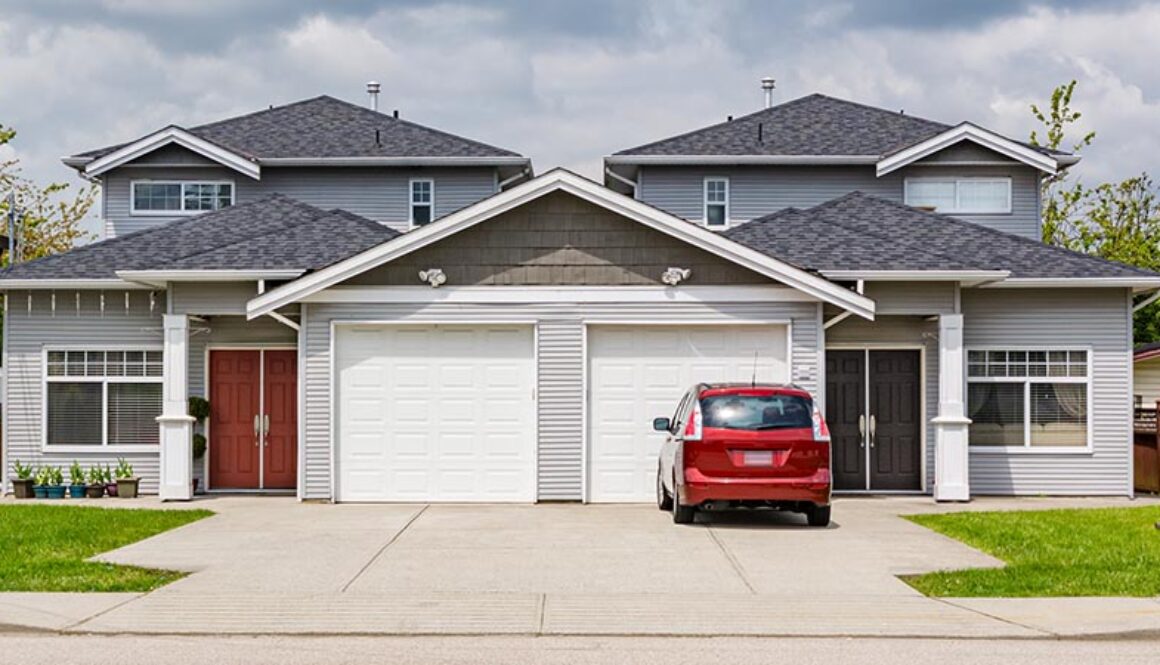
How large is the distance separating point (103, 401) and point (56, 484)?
142 centimetres

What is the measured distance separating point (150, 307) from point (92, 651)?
13197 millimetres

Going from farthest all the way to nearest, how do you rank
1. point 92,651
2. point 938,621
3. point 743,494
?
point 743,494 → point 938,621 → point 92,651

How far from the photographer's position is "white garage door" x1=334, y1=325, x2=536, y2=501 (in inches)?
787

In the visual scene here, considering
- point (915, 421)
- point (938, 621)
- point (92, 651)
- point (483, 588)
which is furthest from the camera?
point (915, 421)

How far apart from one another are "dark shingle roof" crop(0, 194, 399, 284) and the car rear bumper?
274 inches

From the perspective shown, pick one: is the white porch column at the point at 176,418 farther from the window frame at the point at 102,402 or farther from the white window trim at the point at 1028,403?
the white window trim at the point at 1028,403

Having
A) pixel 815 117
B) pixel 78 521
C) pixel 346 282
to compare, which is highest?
pixel 815 117

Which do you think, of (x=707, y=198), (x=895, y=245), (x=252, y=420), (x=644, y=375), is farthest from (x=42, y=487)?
(x=707, y=198)

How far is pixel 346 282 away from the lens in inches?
782

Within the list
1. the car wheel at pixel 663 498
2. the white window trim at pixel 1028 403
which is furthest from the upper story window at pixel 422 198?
the white window trim at pixel 1028 403

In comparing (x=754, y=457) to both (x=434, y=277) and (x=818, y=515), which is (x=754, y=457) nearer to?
(x=818, y=515)

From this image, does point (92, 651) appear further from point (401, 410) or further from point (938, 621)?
point (401, 410)

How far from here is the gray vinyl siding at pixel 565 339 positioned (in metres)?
19.8

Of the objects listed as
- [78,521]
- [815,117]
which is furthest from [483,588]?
[815,117]
